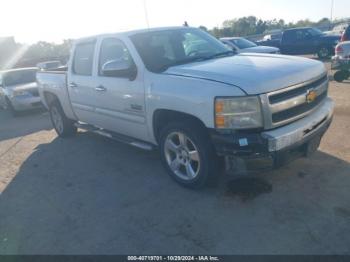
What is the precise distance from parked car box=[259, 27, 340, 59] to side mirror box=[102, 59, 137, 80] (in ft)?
51.8

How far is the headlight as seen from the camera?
332 cm

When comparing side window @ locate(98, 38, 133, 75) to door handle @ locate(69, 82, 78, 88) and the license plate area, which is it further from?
the license plate area

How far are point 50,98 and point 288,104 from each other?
5.35 metres

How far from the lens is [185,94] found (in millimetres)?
3670

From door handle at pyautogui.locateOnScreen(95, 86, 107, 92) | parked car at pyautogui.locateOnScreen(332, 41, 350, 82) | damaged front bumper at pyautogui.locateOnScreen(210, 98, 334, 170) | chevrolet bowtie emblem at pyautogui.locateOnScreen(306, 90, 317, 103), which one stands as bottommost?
parked car at pyautogui.locateOnScreen(332, 41, 350, 82)

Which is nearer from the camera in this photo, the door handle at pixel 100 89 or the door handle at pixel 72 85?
the door handle at pixel 100 89

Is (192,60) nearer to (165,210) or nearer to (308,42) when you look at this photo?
(165,210)

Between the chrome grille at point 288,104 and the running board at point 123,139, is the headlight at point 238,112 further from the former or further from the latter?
the running board at point 123,139

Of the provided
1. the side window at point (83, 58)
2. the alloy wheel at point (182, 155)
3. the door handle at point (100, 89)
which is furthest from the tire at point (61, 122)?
the alloy wheel at point (182, 155)

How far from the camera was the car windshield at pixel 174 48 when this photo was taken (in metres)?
4.35

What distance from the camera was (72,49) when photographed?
6.16 metres

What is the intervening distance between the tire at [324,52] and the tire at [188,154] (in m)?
15.9

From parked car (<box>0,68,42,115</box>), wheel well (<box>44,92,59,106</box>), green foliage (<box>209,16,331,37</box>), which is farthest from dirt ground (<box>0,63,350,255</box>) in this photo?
green foliage (<box>209,16,331,37</box>)

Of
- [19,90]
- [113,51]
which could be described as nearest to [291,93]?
[113,51]
